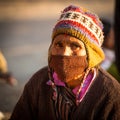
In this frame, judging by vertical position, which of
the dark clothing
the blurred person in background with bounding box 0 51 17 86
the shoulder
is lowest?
the blurred person in background with bounding box 0 51 17 86

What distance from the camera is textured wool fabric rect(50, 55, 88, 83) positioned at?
2.77 metres

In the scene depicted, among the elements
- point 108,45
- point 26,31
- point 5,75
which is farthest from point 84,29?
point 108,45

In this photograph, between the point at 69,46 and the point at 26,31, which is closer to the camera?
the point at 69,46

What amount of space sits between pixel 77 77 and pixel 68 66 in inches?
4.6

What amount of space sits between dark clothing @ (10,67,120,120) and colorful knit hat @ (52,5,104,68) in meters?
0.18

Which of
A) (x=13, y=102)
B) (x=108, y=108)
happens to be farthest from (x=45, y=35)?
(x=108, y=108)

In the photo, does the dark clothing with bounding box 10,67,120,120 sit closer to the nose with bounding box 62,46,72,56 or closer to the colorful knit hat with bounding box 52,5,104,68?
the colorful knit hat with bounding box 52,5,104,68

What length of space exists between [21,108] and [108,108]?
26.8 inches

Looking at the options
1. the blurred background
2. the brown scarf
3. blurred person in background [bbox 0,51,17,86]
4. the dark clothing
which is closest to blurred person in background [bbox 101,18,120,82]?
the blurred background

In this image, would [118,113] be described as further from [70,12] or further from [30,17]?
[30,17]

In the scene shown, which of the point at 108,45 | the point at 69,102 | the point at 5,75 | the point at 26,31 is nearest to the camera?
the point at 69,102

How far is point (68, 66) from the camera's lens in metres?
2.79

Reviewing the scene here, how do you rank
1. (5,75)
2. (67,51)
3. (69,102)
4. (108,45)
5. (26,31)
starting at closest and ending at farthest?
1. (67,51)
2. (69,102)
3. (5,75)
4. (26,31)
5. (108,45)

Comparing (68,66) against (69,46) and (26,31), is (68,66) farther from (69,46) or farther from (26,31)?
(26,31)
